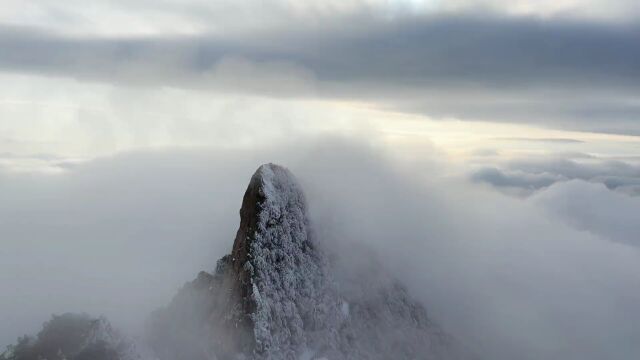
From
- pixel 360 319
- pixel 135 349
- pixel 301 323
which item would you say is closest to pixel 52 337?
pixel 135 349

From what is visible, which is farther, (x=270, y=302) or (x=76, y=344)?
(x=270, y=302)

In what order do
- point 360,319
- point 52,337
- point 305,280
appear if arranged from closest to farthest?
point 52,337 < point 305,280 < point 360,319

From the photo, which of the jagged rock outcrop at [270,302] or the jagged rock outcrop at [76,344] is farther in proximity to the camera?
the jagged rock outcrop at [270,302]

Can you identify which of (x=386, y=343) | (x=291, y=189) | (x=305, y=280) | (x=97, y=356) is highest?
(x=291, y=189)

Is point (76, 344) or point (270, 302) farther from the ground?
point (270, 302)

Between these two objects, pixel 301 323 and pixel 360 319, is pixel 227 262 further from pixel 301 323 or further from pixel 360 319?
pixel 360 319
